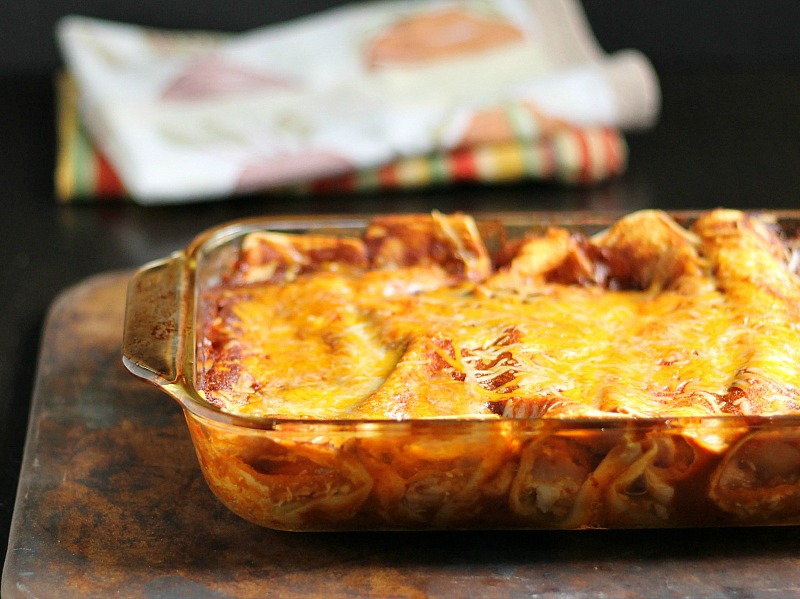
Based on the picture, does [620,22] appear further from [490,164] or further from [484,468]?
[484,468]

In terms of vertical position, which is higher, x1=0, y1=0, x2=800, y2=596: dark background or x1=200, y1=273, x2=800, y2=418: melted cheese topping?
x1=200, y1=273, x2=800, y2=418: melted cheese topping

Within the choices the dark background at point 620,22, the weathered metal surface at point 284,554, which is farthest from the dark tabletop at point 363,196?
the weathered metal surface at point 284,554

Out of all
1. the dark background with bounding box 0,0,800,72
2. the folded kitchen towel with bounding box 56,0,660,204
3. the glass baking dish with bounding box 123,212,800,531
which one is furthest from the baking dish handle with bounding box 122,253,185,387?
the dark background with bounding box 0,0,800,72

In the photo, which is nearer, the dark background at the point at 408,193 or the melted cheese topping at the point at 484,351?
the melted cheese topping at the point at 484,351

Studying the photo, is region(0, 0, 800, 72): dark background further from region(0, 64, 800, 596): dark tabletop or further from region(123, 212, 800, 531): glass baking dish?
region(123, 212, 800, 531): glass baking dish

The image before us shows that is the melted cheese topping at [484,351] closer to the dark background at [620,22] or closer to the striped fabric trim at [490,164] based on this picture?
the striped fabric trim at [490,164]

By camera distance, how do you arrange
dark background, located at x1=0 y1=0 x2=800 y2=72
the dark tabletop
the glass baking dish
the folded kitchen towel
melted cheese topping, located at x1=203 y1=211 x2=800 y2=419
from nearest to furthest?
the glass baking dish < melted cheese topping, located at x1=203 y1=211 x2=800 y2=419 < the dark tabletop < the folded kitchen towel < dark background, located at x1=0 y1=0 x2=800 y2=72
